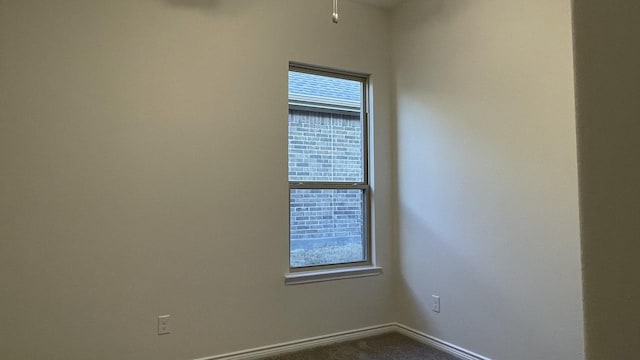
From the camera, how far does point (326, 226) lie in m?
3.53

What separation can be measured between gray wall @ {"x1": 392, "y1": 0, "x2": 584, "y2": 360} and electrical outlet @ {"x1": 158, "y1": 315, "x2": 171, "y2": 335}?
6.43 feet

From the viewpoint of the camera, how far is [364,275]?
354 cm

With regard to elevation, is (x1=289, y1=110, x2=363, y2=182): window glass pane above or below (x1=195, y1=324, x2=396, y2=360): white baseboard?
above

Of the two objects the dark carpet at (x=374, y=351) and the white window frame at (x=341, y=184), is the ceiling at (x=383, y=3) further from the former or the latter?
the dark carpet at (x=374, y=351)

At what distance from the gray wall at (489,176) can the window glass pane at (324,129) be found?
0.41 m

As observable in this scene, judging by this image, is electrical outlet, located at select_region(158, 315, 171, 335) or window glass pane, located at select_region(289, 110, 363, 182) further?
window glass pane, located at select_region(289, 110, 363, 182)

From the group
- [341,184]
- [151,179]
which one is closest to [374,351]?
[341,184]

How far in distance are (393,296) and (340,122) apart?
1635mm

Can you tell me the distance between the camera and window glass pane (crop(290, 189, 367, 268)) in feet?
11.1

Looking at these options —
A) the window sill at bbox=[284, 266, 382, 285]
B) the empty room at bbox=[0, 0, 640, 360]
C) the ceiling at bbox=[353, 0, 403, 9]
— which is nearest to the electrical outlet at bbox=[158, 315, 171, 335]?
the empty room at bbox=[0, 0, 640, 360]

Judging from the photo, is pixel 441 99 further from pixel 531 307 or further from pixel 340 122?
pixel 531 307

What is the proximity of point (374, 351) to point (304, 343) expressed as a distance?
55cm

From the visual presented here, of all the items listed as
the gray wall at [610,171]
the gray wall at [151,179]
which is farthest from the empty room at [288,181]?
the gray wall at [610,171]

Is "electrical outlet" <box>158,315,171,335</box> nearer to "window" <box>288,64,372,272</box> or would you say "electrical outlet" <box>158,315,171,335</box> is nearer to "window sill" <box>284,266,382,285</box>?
"window sill" <box>284,266,382,285</box>
